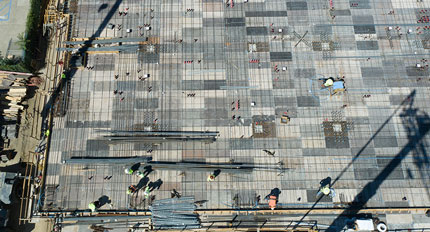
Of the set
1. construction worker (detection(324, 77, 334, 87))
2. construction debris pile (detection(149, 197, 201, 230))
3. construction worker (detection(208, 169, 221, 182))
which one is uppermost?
construction worker (detection(324, 77, 334, 87))

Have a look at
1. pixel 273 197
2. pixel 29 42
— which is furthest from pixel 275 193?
pixel 29 42

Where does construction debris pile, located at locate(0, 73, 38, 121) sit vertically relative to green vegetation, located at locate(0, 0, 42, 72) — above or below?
below

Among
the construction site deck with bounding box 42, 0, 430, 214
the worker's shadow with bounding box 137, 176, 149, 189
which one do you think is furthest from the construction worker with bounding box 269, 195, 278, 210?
the worker's shadow with bounding box 137, 176, 149, 189

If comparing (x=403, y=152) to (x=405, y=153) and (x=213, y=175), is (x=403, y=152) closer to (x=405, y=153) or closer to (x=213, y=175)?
(x=405, y=153)

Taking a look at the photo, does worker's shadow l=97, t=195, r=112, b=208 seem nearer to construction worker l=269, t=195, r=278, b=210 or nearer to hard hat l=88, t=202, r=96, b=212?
hard hat l=88, t=202, r=96, b=212

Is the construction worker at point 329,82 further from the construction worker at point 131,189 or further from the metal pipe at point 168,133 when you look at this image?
the construction worker at point 131,189
